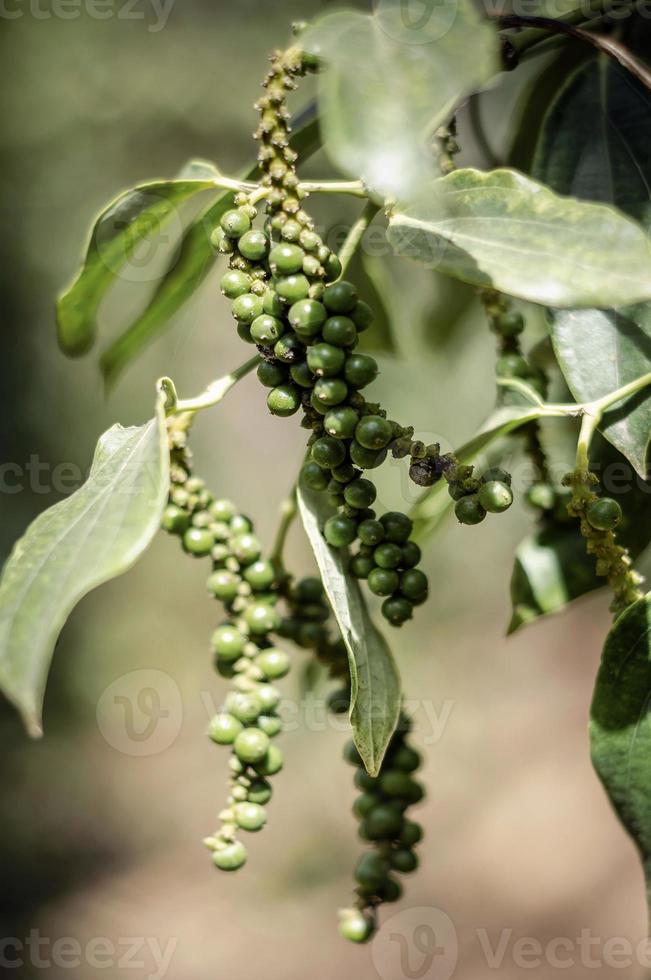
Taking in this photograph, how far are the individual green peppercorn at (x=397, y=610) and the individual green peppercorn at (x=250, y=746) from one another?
0.39ft

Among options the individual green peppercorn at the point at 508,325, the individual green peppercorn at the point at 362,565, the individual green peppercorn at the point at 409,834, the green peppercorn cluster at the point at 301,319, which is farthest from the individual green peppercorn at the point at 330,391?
the individual green peppercorn at the point at 409,834

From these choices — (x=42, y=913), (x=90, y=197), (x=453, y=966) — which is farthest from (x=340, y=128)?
(x=42, y=913)

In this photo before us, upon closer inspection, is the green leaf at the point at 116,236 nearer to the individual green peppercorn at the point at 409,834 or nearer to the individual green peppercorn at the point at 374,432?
the individual green peppercorn at the point at 374,432

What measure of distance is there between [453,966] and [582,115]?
189 cm

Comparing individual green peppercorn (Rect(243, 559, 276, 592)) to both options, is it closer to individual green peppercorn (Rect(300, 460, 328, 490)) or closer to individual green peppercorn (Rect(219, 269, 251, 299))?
individual green peppercorn (Rect(300, 460, 328, 490))

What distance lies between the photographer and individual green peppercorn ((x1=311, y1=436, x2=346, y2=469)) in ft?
1.69

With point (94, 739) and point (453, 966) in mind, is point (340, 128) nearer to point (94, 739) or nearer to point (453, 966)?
point (453, 966)

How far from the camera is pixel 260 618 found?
0.63 m

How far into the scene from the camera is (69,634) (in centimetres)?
236

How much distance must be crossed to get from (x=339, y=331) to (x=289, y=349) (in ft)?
0.11

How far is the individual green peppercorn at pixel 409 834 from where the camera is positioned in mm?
639

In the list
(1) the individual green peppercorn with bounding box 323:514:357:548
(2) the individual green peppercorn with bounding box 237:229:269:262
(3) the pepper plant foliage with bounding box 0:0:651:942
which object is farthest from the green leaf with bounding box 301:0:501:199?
(1) the individual green peppercorn with bounding box 323:514:357:548

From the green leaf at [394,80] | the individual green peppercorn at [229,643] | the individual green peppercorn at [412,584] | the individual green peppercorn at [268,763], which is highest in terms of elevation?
the green leaf at [394,80]

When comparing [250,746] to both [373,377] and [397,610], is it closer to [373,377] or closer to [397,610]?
[397,610]
